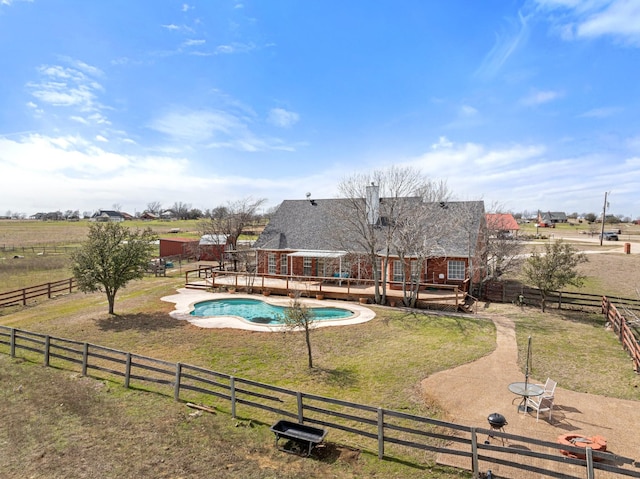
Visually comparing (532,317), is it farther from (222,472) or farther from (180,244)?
(180,244)

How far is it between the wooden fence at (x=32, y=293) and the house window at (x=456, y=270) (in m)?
25.5

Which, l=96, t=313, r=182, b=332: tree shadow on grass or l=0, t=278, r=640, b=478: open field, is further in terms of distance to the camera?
l=96, t=313, r=182, b=332: tree shadow on grass

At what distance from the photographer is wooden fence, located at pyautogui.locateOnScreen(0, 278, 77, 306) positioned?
77.5ft

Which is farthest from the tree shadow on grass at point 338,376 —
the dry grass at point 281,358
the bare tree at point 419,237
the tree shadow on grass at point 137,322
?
the bare tree at point 419,237

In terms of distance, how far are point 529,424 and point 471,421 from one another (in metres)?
1.44

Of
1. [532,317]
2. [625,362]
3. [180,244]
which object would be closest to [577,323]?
[532,317]

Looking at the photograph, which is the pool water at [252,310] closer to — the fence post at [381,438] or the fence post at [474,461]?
the fence post at [381,438]

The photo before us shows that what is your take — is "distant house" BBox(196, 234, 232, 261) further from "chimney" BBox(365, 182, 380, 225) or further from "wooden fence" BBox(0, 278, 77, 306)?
"chimney" BBox(365, 182, 380, 225)

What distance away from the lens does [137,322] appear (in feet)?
63.9

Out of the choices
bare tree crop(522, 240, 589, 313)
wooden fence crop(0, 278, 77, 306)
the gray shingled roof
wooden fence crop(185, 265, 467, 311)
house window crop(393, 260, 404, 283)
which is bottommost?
wooden fence crop(0, 278, 77, 306)

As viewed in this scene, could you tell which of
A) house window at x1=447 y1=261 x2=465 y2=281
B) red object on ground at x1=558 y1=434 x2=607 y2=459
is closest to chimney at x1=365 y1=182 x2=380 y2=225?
house window at x1=447 y1=261 x2=465 y2=281

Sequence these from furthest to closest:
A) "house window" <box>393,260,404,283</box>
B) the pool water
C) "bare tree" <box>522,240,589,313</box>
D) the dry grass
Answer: "house window" <box>393,260,404,283</box>
the pool water
"bare tree" <box>522,240,589,313</box>
the dry grass

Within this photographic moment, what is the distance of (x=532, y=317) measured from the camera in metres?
20.3

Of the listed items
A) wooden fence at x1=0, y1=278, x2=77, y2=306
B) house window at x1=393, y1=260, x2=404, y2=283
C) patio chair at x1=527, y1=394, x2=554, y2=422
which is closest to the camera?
patio chair at x1=527, y1=394, x2=554, y2=422
